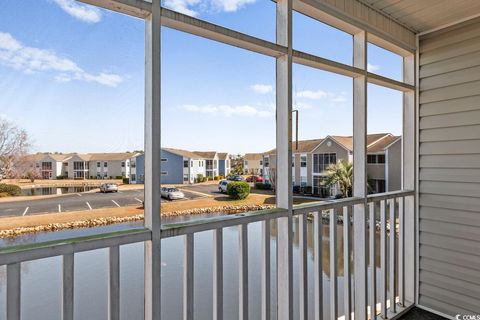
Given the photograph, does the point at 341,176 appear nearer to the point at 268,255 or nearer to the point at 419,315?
the point at 268,255

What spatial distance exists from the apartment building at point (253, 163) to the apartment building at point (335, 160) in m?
0.04

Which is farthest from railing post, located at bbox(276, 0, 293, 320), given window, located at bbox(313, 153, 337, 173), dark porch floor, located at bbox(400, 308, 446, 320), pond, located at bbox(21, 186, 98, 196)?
dark porch floor, located at bbox(400, 308, 446, 320)

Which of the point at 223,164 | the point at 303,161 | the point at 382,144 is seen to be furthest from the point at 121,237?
the point at 382,144

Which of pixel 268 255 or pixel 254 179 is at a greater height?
pixel 254 179

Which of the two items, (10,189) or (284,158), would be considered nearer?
(10,189)

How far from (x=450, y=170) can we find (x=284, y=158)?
1.64 m

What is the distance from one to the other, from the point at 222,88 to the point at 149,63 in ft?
1.08

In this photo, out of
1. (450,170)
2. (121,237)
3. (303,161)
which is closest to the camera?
(121,237)

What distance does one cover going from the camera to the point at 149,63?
121 centimetres

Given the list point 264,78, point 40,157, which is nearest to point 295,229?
point 264,78

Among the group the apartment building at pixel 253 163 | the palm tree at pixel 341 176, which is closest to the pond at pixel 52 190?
the apartment building at pixel 253 163

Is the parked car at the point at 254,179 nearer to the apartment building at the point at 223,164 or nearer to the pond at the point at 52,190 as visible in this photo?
the apartment building at the point at 223,164

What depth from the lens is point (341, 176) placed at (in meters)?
2.08

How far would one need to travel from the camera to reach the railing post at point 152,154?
3.98 ft
